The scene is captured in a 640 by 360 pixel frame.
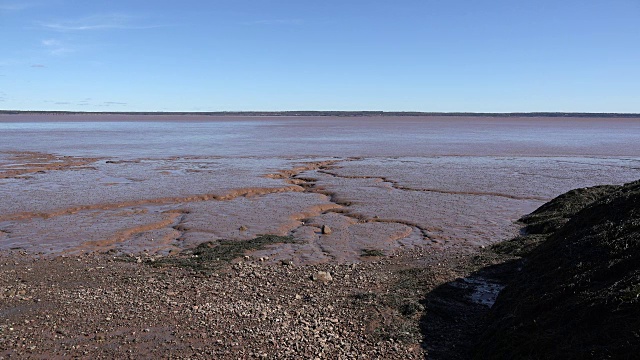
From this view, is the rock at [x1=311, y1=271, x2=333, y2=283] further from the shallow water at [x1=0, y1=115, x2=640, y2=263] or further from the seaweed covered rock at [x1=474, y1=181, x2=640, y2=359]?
the seaweed covered rock at [x1=474, y1=181, x2=640, y2=359]

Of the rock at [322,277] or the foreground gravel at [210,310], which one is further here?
the rock at [322,277]

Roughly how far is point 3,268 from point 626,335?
9729 millimetres

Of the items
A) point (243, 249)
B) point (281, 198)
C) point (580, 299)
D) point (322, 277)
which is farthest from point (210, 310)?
point (281, 198)

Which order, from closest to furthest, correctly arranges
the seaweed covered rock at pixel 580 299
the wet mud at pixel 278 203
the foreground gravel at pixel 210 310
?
the seaweed covered rock at pixel 580 299, the foreground gravel at pixel 210 310, the wet mud at pixel 278 203

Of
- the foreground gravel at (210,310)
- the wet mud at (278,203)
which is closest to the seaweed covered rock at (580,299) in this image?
the foreground gravel at (210,310)

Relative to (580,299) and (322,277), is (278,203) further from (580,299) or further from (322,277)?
(580,299)

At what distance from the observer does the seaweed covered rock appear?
4820 millimetres

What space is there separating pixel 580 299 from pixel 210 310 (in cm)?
476

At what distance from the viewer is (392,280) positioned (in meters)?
8.69

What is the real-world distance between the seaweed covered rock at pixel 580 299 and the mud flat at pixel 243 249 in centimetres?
120

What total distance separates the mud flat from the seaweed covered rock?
3.92 feet

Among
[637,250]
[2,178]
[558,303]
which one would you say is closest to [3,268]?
[558,303]

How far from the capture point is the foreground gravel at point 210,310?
20.0 feet

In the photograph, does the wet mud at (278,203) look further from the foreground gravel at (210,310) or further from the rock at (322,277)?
the foreground gravel at (210,310)
